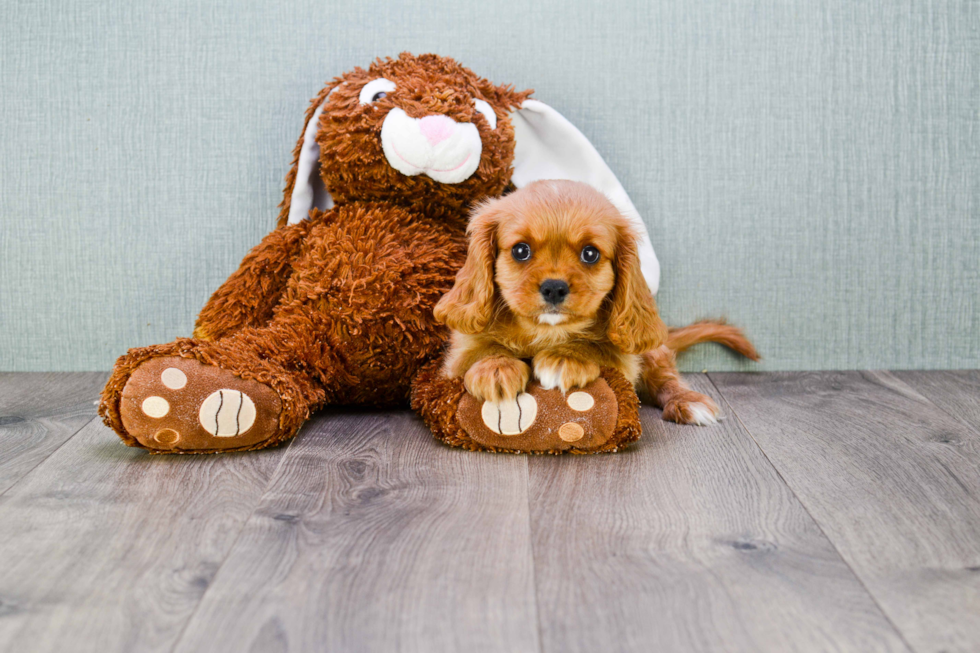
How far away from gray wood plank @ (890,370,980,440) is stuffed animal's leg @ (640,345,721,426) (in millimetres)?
512

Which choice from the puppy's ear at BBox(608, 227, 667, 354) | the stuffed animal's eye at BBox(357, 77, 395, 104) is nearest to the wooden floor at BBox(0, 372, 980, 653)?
the puppy's ear at BBox(608, 227, 667, 354)

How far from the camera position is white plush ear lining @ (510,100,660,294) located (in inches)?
73.9

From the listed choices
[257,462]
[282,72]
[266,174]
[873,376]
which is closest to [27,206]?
[266,174]

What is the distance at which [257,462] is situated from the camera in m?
1.41

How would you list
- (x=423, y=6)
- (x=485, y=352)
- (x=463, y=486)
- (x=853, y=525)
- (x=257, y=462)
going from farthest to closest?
(x=423, y=6) → (x=485, y=352) → (x=257, y=462) → (x=463, y=486) → (x=853, y=525)

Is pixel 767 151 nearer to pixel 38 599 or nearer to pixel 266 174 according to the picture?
pixel 266 174

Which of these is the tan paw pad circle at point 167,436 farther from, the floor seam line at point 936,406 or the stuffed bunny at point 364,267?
the floor seam line at point 936,406

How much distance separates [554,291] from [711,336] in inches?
32.7

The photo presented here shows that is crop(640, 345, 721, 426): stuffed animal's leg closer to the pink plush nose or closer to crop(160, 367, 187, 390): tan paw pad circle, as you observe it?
the pink plush nose

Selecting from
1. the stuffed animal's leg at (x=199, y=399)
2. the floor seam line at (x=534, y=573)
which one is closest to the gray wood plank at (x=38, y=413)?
the stuffed animal's leg at (x=199, y=399)

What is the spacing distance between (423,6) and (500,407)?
110cm

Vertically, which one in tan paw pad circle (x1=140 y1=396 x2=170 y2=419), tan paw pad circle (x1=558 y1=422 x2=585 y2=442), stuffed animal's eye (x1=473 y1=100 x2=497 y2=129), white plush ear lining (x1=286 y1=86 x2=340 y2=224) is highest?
stuffed animal's eye (x1=473 y1=100 x2=497 y2=129)

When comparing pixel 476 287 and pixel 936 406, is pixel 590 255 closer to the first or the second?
pixel 476 287

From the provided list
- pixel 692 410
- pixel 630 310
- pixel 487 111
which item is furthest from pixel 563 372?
pixel 487 111
